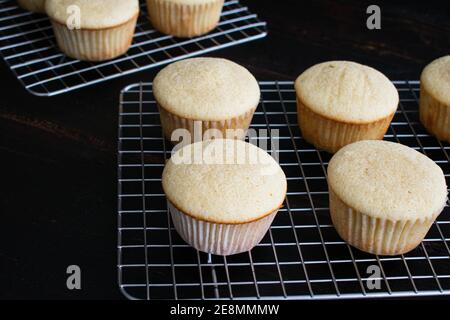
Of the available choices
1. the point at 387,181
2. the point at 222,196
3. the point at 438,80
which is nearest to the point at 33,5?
the point at 222,196

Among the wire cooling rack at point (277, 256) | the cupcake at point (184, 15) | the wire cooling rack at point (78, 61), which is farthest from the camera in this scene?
the cupcake at point (184, 15)

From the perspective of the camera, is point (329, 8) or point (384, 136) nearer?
point (384, 136)

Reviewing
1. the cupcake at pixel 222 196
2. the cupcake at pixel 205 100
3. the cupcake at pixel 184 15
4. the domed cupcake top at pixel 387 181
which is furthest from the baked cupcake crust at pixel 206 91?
the cupcake at pixel 184 15

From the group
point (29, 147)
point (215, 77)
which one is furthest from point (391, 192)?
point (29, 147)

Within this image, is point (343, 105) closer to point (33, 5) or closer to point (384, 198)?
point (384, 198)

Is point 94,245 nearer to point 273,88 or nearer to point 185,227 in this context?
point 185,227

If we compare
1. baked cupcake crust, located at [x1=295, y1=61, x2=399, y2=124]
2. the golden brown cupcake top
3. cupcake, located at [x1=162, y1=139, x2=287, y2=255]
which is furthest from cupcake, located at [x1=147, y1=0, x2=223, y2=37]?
cupcake, located at [x1=162, y1=139, x2=287, y2=255]

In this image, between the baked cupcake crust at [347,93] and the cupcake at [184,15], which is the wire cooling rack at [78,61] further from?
the baked cupcake crust at [347,93]
